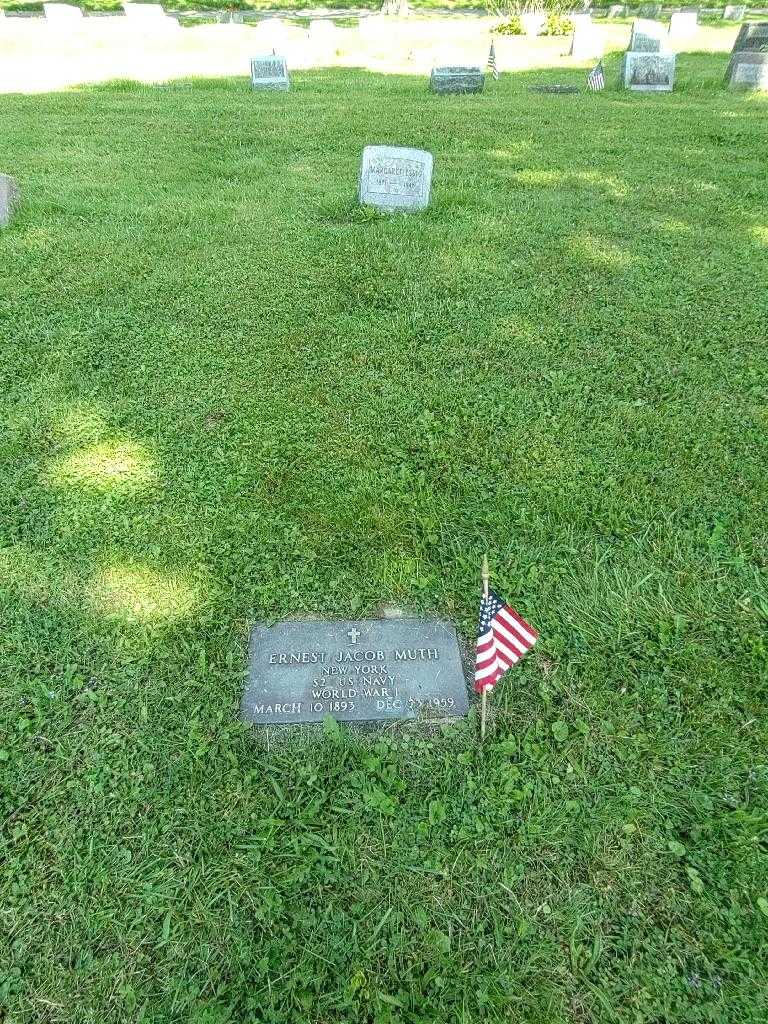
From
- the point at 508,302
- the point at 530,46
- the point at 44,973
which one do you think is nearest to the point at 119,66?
the point at 530,46

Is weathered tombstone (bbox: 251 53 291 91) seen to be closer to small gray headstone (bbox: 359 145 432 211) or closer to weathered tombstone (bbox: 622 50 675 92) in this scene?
weathered tombstone (bbox: 622 50 675 92)

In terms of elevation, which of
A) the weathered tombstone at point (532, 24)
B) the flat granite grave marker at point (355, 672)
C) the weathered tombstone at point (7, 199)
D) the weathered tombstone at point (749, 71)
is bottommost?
the flat granite grave marker at point (355, 672)

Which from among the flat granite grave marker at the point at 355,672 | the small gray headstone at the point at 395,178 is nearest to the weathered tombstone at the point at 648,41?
the small gray headstone at the point at 395,178

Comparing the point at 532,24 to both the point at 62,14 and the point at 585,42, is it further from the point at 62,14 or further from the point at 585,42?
the point at 62,14

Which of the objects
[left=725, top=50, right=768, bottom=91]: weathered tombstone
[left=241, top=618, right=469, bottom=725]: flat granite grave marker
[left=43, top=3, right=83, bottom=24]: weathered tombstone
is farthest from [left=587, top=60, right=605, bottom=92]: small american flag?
[left=43, top=3, right=83, bottom=24]: weathered tombstone

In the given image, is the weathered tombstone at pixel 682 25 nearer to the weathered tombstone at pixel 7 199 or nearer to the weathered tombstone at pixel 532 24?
the weathered tombstone at pixel 532 24

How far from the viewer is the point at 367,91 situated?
1203 cm

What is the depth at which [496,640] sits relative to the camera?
8.43 ft

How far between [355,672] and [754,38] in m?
15.3

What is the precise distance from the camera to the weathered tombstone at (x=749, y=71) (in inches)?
468

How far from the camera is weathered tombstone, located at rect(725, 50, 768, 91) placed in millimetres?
11883

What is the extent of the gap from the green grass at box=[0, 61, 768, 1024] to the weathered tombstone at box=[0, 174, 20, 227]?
11.1 inches

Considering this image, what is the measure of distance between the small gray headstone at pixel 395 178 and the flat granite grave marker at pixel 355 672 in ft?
17.8

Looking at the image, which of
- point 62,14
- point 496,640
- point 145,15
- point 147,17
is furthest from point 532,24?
point 496,640
